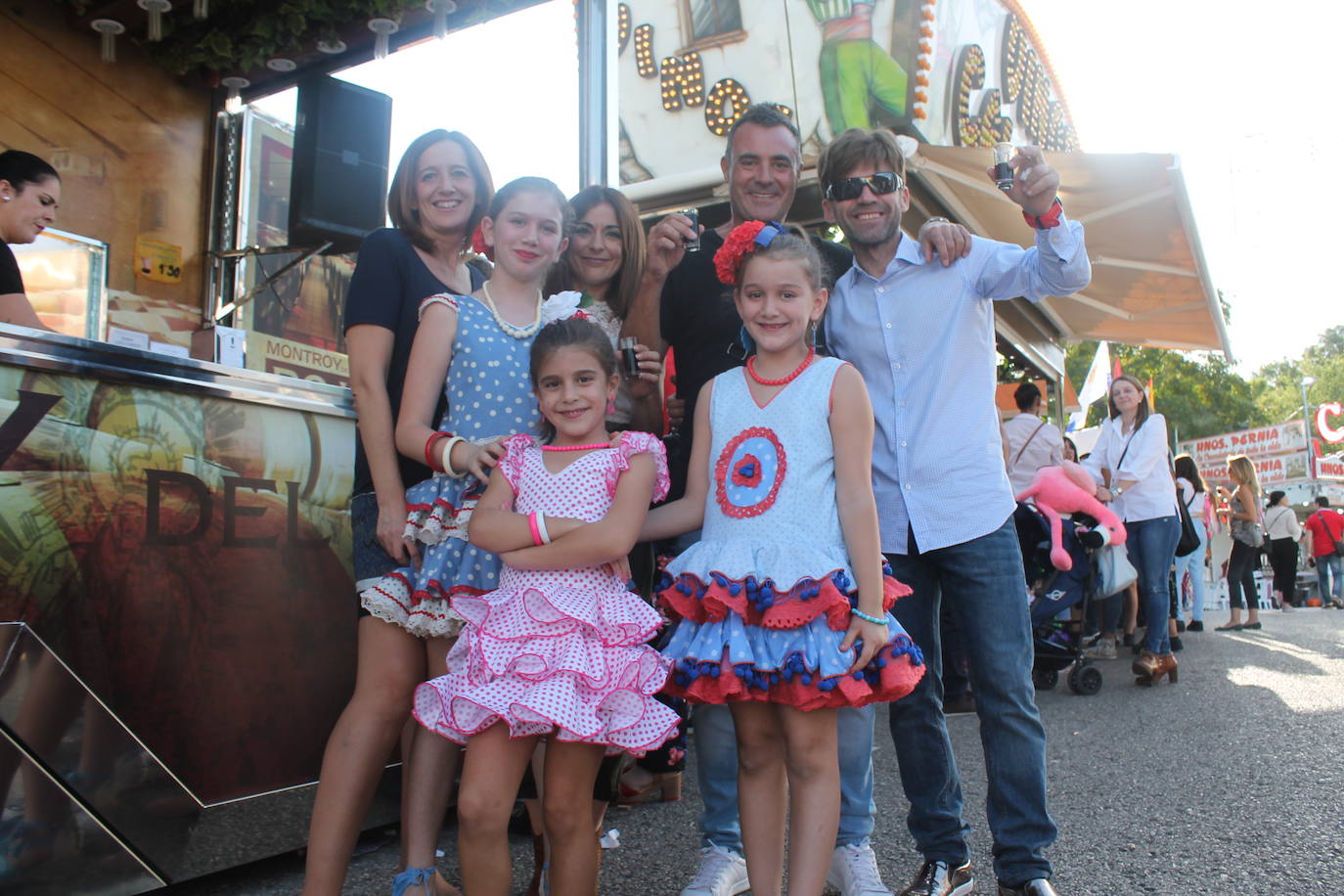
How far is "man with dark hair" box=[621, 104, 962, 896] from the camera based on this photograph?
103 inches

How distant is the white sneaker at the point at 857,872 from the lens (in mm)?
2494

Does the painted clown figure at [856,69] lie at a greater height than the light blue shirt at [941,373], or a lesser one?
greater

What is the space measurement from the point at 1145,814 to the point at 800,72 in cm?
781

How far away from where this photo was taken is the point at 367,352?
94.9 inches

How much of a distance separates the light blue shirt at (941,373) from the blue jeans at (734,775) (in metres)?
0.51

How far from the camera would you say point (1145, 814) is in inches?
134

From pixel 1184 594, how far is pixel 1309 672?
512 cm

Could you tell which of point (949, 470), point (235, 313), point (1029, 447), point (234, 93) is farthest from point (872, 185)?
point (234, 93)

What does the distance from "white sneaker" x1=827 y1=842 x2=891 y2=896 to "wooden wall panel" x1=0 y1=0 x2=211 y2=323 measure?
671 cm

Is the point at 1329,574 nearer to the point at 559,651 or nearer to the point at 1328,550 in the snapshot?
the point at 1328,550

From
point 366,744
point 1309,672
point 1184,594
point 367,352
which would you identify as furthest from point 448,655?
point 1184,594

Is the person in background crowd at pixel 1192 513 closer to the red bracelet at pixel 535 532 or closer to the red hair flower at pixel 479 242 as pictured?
the red hair flower at pixel 479 242

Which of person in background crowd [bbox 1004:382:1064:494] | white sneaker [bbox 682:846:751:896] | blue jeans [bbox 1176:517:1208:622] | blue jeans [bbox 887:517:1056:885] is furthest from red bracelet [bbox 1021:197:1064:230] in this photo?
blue jeans [bbox 1176:517:1208:622]

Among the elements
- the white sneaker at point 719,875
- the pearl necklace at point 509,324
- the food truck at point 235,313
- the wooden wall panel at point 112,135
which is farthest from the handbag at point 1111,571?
the wooden wall panel at point 112,135
